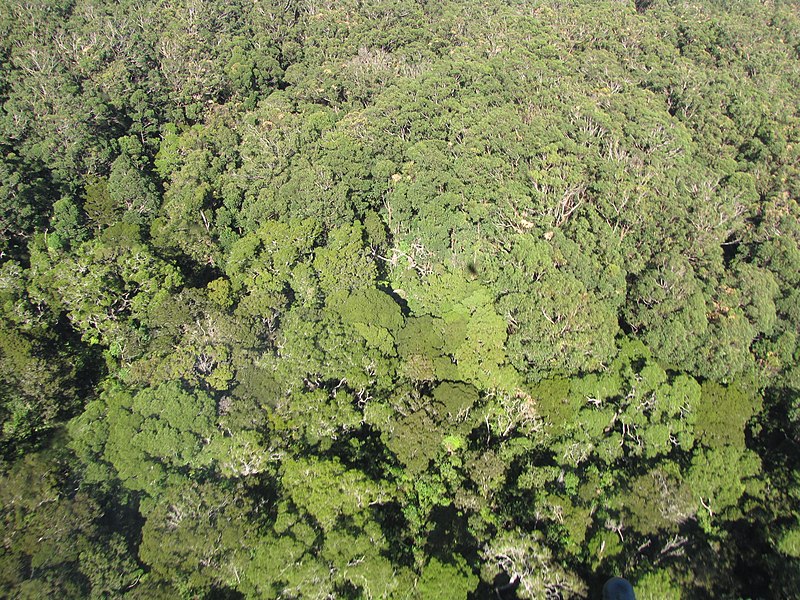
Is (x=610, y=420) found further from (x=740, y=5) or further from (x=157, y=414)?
(x=740, y=5)

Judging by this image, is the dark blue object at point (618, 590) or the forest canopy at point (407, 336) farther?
the forest canopy at point (407, 336)

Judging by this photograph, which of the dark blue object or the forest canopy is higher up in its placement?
the forest canopy

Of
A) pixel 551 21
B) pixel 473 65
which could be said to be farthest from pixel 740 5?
pixel 473 65

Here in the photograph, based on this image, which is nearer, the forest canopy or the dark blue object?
the dark blue object

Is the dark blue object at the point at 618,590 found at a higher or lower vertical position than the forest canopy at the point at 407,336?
lower
